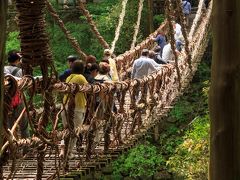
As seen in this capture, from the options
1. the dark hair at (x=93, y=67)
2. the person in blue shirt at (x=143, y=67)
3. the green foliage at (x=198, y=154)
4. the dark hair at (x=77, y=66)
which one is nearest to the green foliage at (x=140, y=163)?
the green foliage at (x=198, y=154)

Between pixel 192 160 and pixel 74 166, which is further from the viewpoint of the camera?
pixel 192 160

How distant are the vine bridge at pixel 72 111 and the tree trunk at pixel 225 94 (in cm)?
67

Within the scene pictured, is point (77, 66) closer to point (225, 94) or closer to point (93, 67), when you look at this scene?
point (93, 67)

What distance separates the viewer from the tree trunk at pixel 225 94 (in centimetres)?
240

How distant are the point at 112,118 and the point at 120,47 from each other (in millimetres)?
8999

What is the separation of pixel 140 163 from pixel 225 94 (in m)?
9.44

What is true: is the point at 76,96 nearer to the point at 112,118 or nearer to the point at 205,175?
the point at 112,118

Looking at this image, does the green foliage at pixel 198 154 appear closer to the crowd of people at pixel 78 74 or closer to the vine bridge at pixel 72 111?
the vine bridge at pixel 72 111

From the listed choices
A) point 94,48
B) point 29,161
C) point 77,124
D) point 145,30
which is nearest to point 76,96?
point 77,124

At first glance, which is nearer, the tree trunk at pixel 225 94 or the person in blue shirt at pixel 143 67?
the tree trunk at pixel 225 94

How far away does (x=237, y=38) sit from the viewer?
2.52 metres

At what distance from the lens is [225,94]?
244cm

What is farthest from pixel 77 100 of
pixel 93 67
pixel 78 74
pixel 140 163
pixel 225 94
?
pixel 140 163

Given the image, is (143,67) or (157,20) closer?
(143,67)
